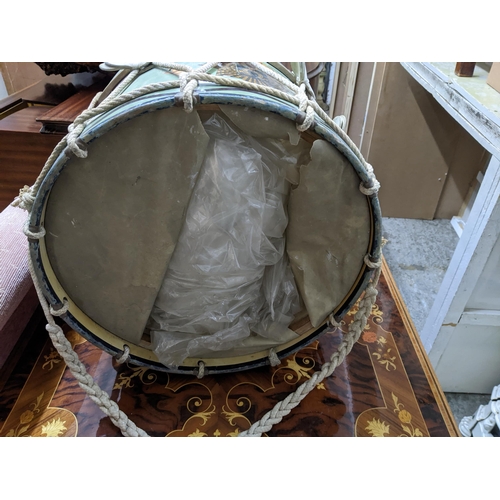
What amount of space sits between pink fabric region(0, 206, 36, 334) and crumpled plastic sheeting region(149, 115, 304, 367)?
1.06 feet

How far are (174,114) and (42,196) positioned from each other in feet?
0.88

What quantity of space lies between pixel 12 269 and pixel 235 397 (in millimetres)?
626

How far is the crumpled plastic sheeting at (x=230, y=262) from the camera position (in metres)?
0.78

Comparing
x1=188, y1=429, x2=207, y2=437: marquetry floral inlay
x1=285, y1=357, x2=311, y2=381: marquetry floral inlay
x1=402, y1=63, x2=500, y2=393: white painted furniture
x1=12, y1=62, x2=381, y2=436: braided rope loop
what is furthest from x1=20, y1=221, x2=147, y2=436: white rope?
x1=402, y1=63, x2=500, y2=393: white painted furniture

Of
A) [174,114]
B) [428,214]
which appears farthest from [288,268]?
[428,214]

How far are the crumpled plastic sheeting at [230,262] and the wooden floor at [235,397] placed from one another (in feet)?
0.33

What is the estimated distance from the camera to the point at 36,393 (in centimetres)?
96

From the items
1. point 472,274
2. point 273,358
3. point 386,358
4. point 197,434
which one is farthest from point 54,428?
point 472,274

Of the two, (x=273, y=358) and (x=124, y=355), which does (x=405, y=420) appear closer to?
(x=273, y=358)

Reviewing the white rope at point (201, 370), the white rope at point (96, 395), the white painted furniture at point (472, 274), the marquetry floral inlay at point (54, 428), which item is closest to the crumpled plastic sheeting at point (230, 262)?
the white rope at point (201, 370)

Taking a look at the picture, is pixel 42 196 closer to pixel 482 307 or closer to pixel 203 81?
pixel 203 81

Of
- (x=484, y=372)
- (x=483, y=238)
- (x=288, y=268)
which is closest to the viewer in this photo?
(x=288, y=268)

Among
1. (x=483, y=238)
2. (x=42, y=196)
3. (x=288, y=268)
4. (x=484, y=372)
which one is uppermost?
(x=42, y=196)

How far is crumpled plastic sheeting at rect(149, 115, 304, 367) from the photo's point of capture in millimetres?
782
